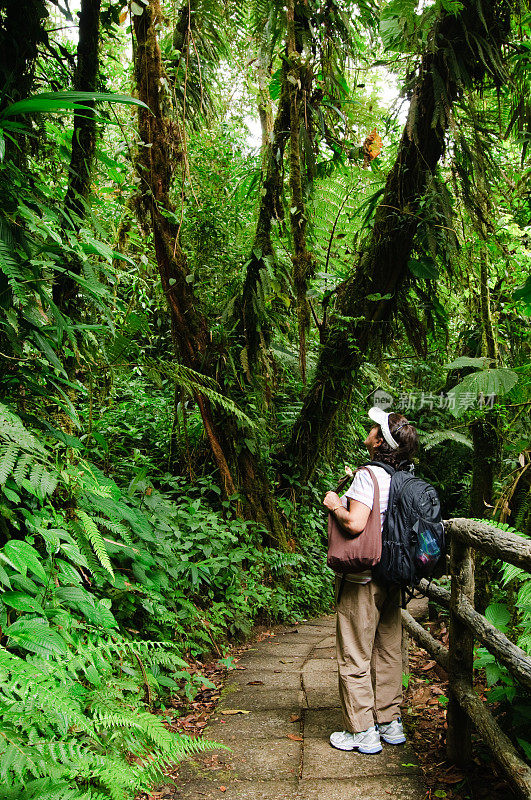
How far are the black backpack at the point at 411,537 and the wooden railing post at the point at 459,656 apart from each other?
165 millimetres

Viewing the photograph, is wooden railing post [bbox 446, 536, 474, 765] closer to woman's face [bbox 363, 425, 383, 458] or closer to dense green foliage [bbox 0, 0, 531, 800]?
dense green foliage [bbox 0, 0, 531, 800]

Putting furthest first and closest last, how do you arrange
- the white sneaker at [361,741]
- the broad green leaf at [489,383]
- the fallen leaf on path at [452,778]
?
the broad green leaf at [489,383] → the white sneaker at [361,741] → the fallen leaf on path at [452,778]

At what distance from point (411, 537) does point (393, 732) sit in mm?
1030

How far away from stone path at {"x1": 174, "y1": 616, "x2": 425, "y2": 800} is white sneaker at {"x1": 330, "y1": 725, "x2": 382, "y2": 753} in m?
0.03

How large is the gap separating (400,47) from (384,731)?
4278mm

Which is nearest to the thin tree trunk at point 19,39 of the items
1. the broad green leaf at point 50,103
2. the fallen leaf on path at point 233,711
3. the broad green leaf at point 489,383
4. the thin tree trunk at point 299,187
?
the broad green leaf at point 50,103

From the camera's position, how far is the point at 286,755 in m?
2.66

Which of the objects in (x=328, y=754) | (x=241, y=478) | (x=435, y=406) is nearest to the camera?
(x=328, y=754)

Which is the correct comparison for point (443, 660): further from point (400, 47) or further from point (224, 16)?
point (224, 16)

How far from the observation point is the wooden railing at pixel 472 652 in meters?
1.94

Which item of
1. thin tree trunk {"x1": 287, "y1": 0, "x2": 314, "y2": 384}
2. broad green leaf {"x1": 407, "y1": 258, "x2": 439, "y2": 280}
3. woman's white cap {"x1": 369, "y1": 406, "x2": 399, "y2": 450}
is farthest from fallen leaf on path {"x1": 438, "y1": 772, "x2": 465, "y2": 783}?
broad green leaf {"x1": 407, "y1": 258, "x2": 439, "y2": 280}

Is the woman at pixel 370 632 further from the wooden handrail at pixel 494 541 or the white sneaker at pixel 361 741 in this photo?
the wooden handrail at pixel 494 541

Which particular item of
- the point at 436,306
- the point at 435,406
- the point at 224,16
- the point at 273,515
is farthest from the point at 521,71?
the point at 435,406

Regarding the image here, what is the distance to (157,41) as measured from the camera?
16.0ft
